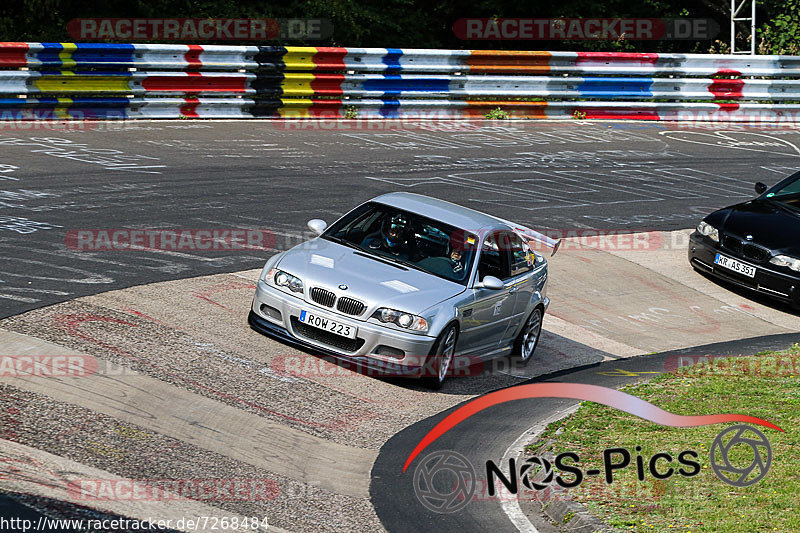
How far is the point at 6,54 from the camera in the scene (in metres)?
18.0

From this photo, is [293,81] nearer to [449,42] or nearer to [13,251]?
[449,42]

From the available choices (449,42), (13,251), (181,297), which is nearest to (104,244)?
(13,251)

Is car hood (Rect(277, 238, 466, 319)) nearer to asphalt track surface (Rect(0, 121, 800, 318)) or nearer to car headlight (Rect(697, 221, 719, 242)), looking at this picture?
asphalt track surface (Rect(0, 121, 800, 318))

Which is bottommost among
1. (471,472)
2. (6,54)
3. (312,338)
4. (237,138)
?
(471,472)

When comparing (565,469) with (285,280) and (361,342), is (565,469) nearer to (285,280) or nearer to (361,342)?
(361,342)

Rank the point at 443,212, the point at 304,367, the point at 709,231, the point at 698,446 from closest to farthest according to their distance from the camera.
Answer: the point at 698,446, the point at 304,367, the point at 443,212, the point at 709,231

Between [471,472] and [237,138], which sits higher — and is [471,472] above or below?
below

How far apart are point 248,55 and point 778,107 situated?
13898mm

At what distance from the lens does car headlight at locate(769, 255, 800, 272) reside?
1362cm

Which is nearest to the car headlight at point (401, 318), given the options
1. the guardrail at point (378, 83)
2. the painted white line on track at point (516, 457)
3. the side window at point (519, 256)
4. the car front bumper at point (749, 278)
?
the painted white line on track at point (516, 457)

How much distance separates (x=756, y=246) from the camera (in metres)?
14.0

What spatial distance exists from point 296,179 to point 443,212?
629cm

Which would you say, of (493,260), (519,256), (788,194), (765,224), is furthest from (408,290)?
(788,194)

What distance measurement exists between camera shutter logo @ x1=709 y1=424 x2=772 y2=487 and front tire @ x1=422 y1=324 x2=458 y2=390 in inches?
98.4
